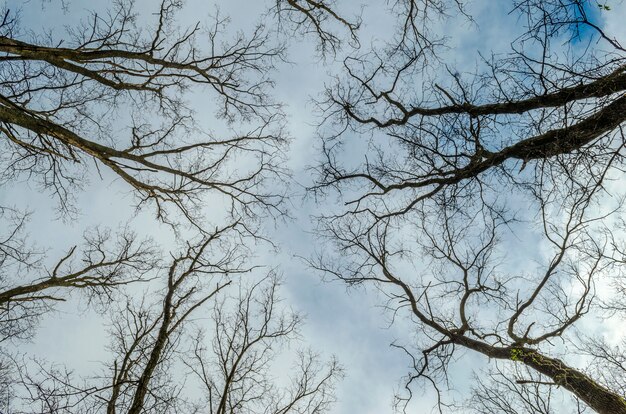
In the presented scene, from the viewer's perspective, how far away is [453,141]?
21.6 feet

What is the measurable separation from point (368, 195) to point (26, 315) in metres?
7.56

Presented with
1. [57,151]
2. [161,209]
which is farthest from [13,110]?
[161,209]

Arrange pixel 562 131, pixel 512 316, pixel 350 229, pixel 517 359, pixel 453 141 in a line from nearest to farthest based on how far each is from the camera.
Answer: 1. pixel 562 131
2. pixel 453 141
3. pixel 517 359
4. pixel 512 316
5. pixel 350 229

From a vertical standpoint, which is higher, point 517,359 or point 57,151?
point 57,151

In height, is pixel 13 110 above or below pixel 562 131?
above

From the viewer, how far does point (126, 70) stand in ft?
24.4

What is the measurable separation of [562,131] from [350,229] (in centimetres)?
488

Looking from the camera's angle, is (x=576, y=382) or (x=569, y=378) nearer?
(x=576, y=382)

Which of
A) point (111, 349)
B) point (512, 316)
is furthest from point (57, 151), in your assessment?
point (512, 316)

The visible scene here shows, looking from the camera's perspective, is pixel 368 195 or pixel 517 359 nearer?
pixel 517 359

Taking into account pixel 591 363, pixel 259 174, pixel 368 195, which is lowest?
pixel 591 363

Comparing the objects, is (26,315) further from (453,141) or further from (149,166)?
(453,141)

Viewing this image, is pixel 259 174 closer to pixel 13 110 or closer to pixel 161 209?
pixel 161 209

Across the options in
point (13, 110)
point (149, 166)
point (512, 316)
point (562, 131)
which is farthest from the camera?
point (512, 316)
